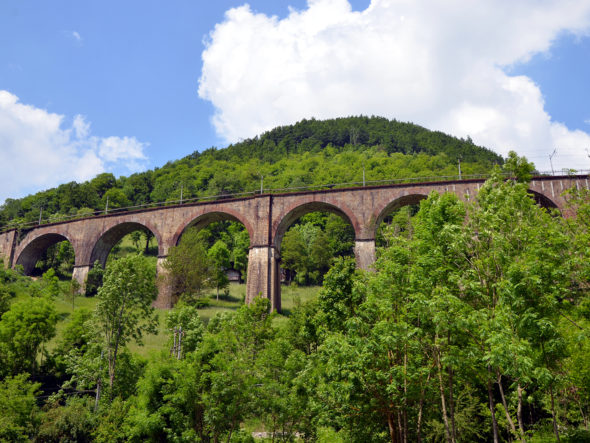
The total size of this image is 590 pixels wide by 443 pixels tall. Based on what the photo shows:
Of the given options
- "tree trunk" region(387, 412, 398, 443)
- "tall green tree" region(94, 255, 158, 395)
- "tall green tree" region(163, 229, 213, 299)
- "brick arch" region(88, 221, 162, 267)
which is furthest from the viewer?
"brick arch" region(88, 221, 162, 267)

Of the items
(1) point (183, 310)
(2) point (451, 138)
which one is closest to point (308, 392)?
(1) point (183, 310)

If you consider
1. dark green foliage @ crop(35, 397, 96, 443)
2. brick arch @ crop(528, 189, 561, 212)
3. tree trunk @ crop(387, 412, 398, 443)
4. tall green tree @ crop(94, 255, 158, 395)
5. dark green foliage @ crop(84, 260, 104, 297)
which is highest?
brick arch @ crop(528, 189, 561, 212)

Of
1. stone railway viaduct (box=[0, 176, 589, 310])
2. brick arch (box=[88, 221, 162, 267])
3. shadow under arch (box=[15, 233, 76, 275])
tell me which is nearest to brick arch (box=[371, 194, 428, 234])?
stone railway viaduct (box=[0, 176, 589, 310])

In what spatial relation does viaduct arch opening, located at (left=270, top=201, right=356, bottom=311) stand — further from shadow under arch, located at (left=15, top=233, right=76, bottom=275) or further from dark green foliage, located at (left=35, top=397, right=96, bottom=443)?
A: dark green foliage, located at (left=35, top=397, right=96, bottom=443)

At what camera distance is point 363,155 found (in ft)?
291

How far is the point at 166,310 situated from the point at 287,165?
5959 centimetres

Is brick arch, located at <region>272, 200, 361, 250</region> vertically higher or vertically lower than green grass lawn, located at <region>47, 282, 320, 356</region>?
higher

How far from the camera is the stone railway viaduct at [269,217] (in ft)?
104

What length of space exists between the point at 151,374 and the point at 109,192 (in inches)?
2819

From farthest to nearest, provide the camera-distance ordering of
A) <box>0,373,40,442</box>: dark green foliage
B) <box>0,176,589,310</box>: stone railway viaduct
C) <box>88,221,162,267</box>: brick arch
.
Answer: <box>88,221,162,267</box>: brick arch < <box>0,176,589,310</box>: stone railway viaduct < <box>0,373,40,442</box>: dark green foliage

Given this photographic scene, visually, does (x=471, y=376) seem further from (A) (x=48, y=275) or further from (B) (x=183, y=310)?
(A) (x=48, y=275)

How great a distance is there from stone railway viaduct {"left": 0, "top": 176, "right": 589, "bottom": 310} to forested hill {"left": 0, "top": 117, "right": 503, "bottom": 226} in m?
17.4

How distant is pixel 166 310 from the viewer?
110 feet

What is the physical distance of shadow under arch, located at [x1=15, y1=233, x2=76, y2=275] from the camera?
44.0m
